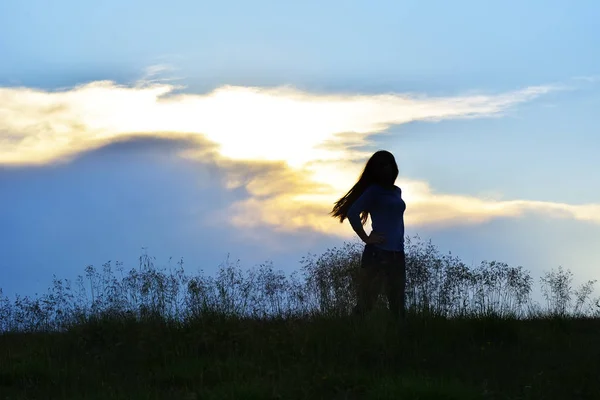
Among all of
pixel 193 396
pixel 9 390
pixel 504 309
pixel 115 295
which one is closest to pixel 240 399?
pixel 193 396

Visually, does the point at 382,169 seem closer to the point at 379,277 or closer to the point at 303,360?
the point at 379,277

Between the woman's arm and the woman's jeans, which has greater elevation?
the woman's arm

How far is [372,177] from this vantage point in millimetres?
9648

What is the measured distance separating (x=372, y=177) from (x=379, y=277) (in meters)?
1.31

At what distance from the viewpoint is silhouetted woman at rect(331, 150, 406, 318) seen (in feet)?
30.3

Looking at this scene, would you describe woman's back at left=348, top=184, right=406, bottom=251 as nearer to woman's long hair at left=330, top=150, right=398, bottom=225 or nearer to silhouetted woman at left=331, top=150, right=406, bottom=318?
silhouetted woman at left=331, top=150, right=406, bottom=318

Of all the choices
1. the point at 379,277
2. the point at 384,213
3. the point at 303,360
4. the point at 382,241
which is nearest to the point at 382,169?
the point at 384,213

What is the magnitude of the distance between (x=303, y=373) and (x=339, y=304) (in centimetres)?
216

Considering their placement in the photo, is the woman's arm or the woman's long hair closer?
the woman's arm

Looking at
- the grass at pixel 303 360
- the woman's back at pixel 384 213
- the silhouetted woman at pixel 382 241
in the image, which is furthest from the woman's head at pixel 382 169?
the grass at pixel 303 360

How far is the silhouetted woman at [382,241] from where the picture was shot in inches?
364

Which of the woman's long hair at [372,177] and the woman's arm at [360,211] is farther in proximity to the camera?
the woman's long hair at [372,177]

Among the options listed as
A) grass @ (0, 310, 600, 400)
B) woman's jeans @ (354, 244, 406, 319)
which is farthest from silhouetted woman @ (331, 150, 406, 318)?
grass @ (0, 310, 600, 400)

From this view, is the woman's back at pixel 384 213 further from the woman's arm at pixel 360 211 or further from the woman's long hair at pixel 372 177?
the woman's long hair at pixel 372 177
